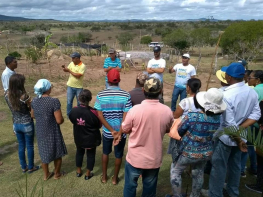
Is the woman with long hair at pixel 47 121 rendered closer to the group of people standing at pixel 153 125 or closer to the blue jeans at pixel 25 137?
the group of people standing at pixel 153 125

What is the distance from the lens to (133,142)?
257 centimetres

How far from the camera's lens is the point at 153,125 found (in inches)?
98.0

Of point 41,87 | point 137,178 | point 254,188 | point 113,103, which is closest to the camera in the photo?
point 137,178

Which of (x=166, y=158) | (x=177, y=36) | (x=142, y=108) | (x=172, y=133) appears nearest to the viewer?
(x=142, y=108)

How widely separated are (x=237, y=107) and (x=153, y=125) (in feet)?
3.40

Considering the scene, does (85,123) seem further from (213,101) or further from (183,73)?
(183,73)

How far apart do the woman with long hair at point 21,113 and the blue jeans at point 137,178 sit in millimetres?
1729

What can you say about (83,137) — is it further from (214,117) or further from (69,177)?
(214,117)

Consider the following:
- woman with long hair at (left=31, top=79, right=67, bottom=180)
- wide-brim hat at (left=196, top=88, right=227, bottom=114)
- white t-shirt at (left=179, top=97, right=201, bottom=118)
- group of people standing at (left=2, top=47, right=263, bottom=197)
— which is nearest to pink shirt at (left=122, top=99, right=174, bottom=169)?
group of people standing at (left=2, top=47, right=263, bottom=197)

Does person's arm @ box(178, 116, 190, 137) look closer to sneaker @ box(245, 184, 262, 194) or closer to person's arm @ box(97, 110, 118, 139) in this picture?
person's arm @ box(97, 110, 118, 139)

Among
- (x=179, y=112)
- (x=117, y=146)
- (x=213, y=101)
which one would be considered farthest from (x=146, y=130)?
(x=117, y=146)

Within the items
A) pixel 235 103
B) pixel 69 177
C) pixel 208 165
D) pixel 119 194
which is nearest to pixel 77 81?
pixel 69 177

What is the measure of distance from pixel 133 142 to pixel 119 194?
46.4 inches

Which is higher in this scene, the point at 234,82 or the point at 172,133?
the point at 234,82
